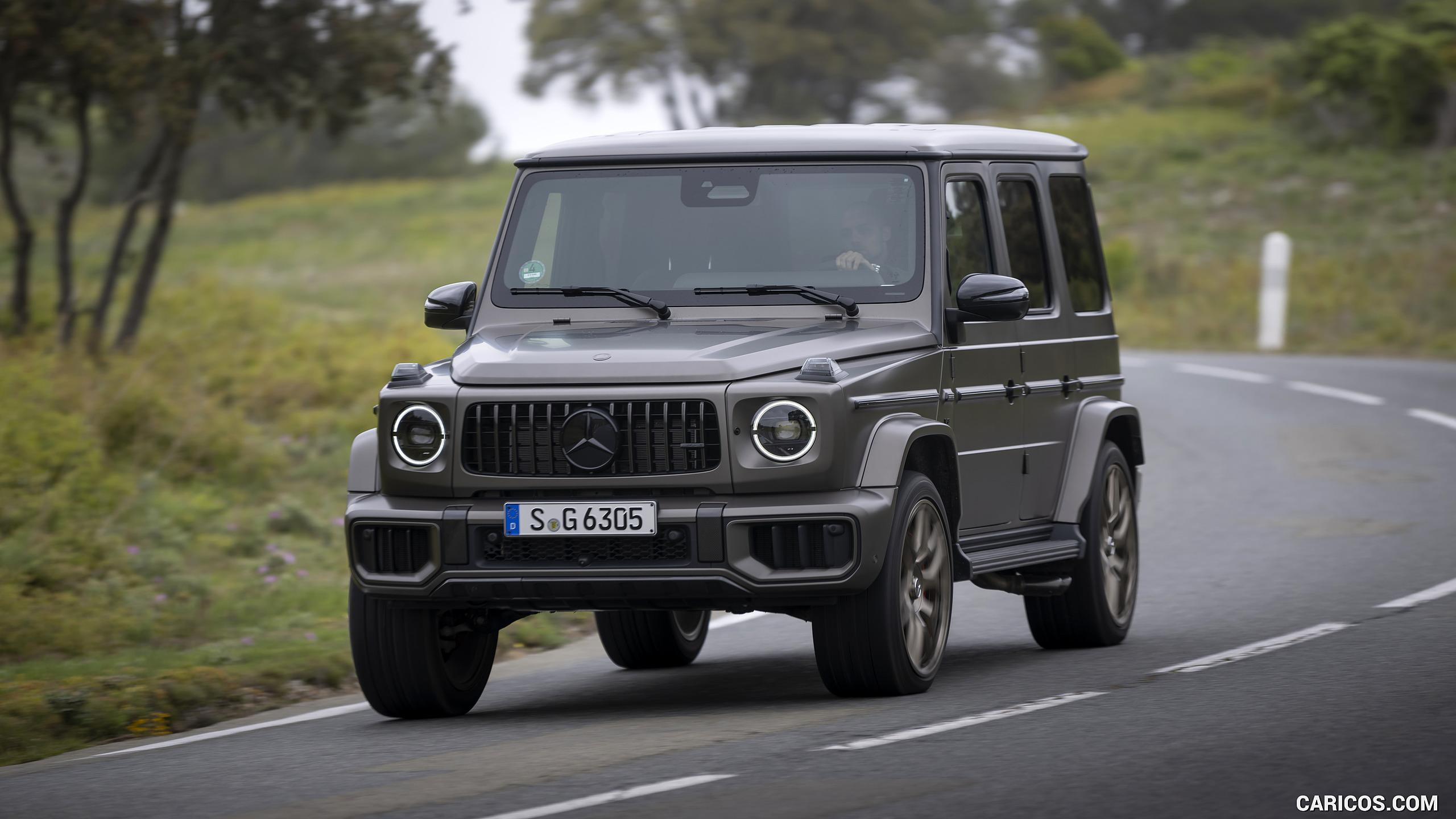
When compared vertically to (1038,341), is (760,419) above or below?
below

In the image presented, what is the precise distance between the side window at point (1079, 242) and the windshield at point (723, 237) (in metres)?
1.49

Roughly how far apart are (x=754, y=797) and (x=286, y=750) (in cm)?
212

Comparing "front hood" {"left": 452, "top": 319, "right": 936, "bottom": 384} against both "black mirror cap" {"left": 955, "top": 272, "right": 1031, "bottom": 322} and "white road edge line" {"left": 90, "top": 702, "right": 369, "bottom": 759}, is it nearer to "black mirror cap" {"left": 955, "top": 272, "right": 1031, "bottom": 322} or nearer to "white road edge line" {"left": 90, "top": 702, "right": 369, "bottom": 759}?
"black mirror cap" {"left": 955, "top": 272, "right": 1031, "bottom": 322}

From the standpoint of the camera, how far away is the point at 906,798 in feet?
18.3

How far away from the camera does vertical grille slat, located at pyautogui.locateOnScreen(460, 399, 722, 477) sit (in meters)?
6.93

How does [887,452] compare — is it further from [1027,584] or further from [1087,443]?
[1087,443]

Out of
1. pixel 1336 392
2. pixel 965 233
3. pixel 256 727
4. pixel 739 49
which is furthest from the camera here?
pixel 739 49

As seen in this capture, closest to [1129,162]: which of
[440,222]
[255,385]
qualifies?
[440,222]

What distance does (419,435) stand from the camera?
716cm

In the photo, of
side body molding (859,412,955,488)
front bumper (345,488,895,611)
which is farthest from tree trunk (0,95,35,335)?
side body molding (859,412,955,488)

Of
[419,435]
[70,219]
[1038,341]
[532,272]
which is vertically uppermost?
[70,219]

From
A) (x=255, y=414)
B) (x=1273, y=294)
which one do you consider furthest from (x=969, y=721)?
(x=1273, y=294)

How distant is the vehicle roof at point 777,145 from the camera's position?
8148mm

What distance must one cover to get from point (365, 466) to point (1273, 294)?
23.9 m
